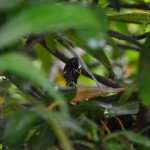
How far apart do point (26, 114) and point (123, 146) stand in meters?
0.11

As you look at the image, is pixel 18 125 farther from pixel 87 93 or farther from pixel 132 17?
pixel 132 17

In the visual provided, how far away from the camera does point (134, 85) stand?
51 cm

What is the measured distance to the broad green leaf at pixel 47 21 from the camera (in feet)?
1.16

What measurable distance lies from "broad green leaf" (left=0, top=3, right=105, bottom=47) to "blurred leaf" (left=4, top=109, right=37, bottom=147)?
0.13 meters

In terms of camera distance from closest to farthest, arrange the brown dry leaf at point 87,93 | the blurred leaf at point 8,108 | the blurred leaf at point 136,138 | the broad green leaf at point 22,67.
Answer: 1. the broad green leaf at point 22,67
2. the blurred leaf at point 136,138
3. the brown dry leaf at point 87,93
4. the blurred leaf at point 8,108

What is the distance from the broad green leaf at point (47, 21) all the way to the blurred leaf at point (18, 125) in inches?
5.0

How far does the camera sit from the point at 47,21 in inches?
14.0

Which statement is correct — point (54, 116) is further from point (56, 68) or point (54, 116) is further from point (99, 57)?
point (56, 68)

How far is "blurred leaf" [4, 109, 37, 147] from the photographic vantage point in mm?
465

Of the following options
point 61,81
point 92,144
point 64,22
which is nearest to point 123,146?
point 92,144

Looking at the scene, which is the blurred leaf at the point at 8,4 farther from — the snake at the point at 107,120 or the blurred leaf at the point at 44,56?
the blurred leaf at the point at 44,56

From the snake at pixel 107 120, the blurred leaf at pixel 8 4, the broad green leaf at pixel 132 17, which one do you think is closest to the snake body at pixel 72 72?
the snake at pixel 107 120

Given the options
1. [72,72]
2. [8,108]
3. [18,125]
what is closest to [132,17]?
[72,72]

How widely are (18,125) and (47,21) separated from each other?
147 mm
